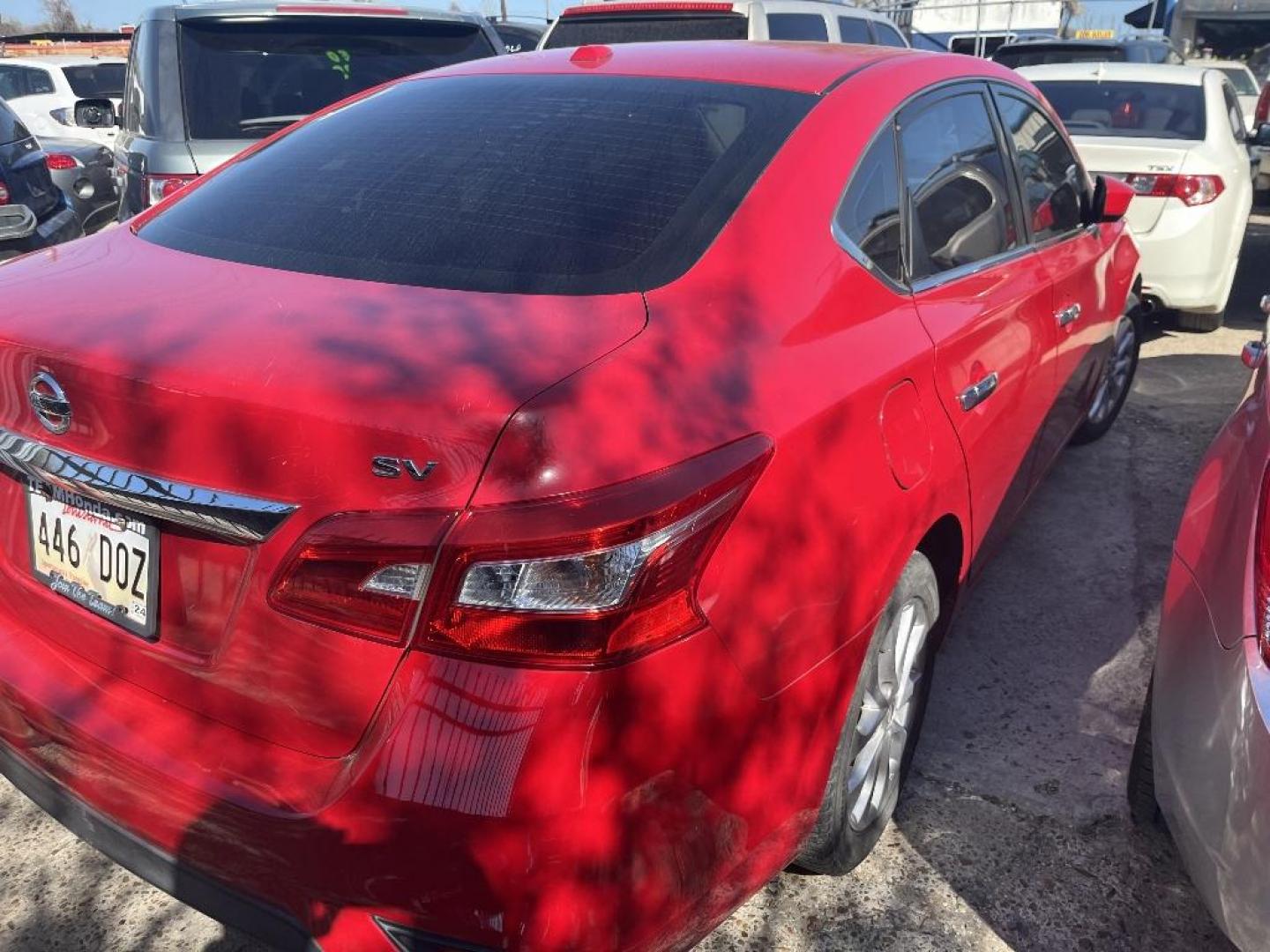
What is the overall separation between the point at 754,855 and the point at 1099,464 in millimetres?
3592

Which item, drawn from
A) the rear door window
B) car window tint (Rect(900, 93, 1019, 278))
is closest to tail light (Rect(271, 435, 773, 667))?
car window tint (Rect(900, 93, 1019, 278))

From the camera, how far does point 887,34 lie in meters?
8.69

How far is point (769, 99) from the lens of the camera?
2.36 meters

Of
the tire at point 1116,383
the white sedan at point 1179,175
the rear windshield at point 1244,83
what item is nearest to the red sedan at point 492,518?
the tire at point 1116,383

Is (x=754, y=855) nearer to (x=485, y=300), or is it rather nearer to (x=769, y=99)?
(x=485, y=300)

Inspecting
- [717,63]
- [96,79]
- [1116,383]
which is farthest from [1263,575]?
[96,79]

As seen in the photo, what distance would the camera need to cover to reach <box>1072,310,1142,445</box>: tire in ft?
15.5

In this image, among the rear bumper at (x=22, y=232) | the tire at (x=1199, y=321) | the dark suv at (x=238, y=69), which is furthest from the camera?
the tire at (x=1199, y=321)

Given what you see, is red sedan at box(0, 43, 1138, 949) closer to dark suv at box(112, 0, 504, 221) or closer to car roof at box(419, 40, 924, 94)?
car roof at box(419, 40, 924, 94)

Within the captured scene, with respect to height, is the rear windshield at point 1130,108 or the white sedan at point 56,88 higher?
the rear windshield at point 1130,108

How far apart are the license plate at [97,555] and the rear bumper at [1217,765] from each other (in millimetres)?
1723

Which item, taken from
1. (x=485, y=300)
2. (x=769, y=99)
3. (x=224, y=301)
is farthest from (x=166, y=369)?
(x=769, y=99)

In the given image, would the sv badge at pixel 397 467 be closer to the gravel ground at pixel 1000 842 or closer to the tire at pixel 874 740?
the tire at pixel 874 740

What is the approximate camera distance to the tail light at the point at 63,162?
30.7ft
